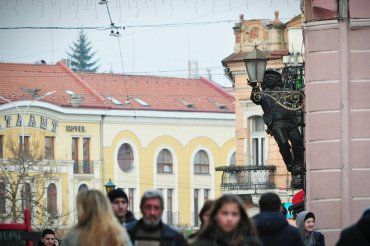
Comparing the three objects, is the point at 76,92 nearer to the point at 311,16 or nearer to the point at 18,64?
the point at 18,64

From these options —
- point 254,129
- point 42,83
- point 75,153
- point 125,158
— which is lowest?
point 125,158

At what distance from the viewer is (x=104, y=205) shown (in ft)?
50.9

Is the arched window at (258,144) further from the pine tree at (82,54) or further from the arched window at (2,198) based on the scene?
the pine tree at (82,54)

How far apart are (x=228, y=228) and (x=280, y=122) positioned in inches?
524

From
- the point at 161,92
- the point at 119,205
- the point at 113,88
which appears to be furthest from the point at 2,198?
the point at 119,205

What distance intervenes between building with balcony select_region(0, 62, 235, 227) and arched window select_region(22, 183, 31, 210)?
392 cm

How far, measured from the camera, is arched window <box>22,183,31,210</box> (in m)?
86.2

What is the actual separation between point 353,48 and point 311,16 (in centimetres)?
82

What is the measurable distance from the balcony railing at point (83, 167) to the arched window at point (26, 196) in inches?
318

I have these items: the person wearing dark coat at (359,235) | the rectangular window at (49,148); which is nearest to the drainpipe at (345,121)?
the person wearing dark coat at (359,235)

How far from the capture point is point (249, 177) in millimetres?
70562

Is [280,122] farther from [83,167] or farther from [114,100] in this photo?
[114,100]

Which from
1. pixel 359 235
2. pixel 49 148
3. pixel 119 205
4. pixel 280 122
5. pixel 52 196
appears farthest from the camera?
pixel 49 148

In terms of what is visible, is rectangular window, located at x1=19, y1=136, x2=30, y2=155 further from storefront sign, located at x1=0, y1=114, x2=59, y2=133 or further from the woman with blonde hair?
the woman with blonde hair
